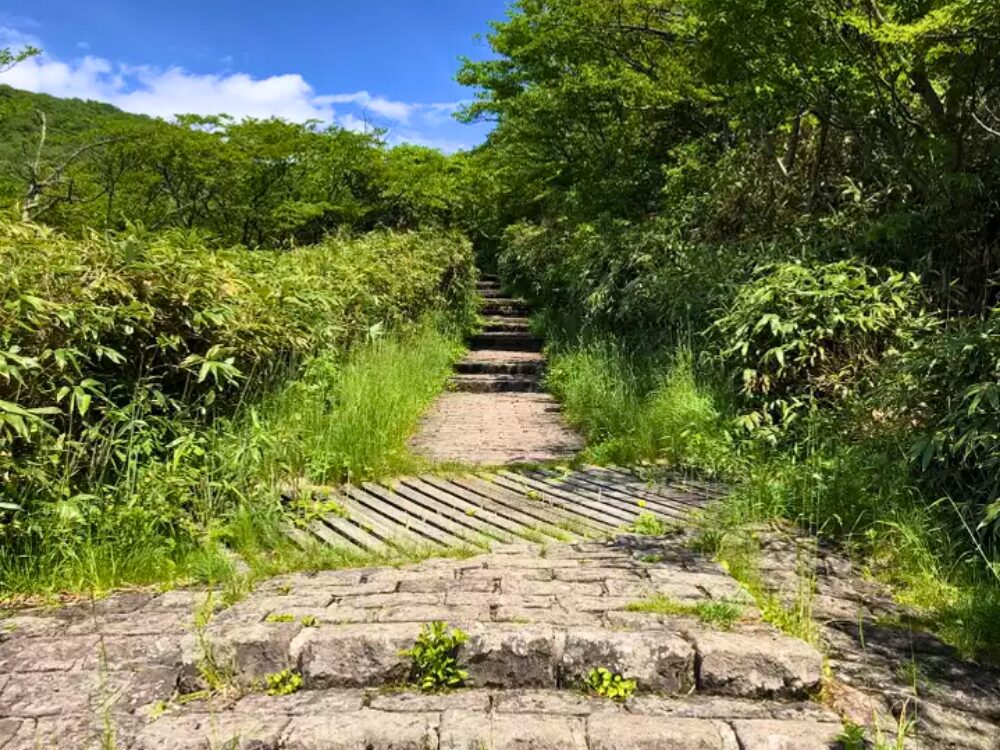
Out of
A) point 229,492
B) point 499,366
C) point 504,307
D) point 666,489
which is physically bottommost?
point 666,489

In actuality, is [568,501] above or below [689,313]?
below

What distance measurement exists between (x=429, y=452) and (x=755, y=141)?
524 centimetres

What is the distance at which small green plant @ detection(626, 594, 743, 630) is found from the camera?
282 cm

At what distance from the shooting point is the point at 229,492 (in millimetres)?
4066

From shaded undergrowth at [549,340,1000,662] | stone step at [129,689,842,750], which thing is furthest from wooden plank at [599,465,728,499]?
stone step at [129,689,842,750]

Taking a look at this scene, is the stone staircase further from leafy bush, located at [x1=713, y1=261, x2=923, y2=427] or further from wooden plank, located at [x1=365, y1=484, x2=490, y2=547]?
wooden plank, located at [x1=365, y1=484, x2=490, y2=547]

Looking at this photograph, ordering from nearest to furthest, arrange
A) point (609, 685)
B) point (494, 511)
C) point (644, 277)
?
point (609, 685) < point (494, 511) < point (644, 277)

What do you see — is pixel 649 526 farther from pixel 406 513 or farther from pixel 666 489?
pixel 406 513

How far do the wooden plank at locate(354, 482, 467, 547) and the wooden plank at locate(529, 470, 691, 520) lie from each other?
1.20 m

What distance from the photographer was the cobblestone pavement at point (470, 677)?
90.0 inches

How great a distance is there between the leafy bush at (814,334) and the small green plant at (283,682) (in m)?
3.72

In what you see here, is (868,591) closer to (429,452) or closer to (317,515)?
(317,515)

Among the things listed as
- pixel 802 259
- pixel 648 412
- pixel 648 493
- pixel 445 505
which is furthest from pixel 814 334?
pixel 445 505

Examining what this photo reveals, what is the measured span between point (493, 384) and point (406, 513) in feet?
18.2
